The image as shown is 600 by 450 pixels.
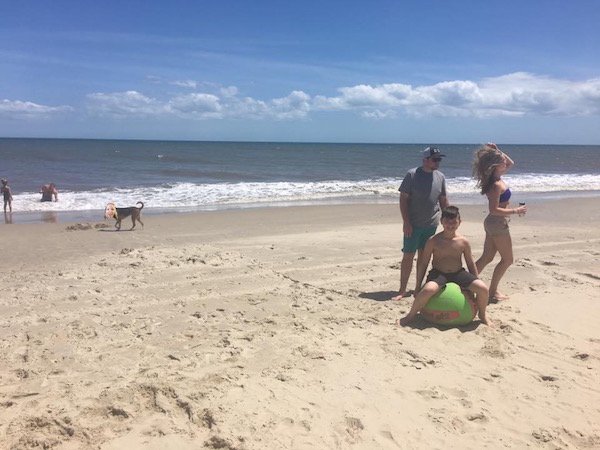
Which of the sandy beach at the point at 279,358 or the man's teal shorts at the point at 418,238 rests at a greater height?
the man's teal shorts at the point at 418,238

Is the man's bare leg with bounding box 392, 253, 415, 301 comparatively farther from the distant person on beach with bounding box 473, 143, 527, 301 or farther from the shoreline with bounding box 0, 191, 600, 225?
the shoreline with bounding box 0, 191, 600, 225

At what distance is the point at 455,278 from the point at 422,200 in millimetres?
1025

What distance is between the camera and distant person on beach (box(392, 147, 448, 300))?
5.73m

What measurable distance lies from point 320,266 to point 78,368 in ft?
14.1

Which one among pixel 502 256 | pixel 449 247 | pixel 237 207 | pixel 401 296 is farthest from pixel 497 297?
pixel 237 207

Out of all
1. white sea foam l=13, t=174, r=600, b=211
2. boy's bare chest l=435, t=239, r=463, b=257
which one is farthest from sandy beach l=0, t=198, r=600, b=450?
white sea foam l=13, t=174, r=600, b=211

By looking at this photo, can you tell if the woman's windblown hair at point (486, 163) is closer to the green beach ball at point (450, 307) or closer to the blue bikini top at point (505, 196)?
the blue bikini top at point (505, 196)

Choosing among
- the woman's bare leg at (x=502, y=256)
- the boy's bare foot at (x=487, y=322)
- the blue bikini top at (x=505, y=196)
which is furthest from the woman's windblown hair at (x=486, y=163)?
the boy's bare foot at (x=487, y=322)

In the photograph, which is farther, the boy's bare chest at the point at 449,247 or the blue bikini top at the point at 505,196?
the blue bikini top at the point at 505,196

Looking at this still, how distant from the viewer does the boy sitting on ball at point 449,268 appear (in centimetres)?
511

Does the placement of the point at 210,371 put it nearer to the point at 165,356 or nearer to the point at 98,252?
the point at 165,356

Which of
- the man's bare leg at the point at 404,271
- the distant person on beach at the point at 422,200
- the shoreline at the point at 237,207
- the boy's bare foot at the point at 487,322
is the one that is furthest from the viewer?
the shoreline at the point at 237,207

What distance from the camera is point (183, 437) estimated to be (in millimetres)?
3260

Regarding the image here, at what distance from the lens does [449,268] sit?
5277 mm
